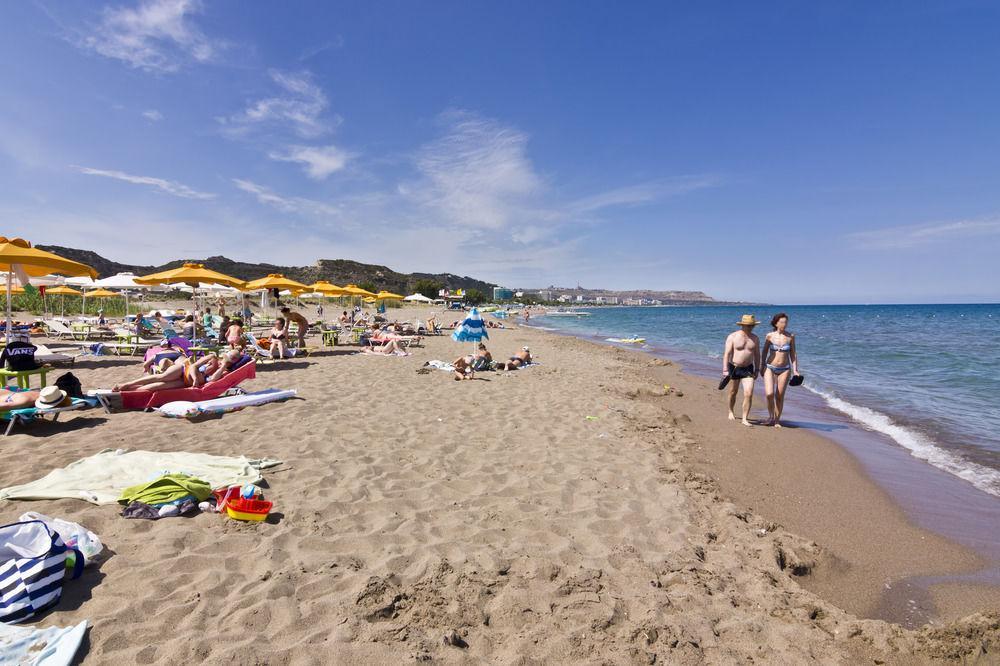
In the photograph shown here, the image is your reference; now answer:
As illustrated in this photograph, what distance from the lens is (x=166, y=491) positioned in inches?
128

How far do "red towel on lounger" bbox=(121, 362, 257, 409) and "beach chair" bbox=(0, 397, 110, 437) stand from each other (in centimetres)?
27

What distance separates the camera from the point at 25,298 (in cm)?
2583

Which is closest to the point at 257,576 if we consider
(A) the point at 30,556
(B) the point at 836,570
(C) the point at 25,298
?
(A) the point at 30,556

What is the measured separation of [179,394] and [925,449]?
9.79 m

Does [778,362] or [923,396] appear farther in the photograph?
[923,396]

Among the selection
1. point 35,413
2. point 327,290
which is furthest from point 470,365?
point 327,290

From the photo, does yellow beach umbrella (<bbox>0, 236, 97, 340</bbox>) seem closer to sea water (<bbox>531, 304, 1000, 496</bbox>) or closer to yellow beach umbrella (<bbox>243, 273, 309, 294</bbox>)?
yellow beach umbrella (<bbox>243, 273, 309, 294</bbox>)

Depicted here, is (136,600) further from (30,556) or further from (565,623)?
(565,623)

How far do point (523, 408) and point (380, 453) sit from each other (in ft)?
9.05

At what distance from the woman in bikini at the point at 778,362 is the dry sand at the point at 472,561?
1525mm

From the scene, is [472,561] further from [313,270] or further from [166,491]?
[313,270]

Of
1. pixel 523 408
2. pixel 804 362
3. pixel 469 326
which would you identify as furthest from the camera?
pixel 804 362

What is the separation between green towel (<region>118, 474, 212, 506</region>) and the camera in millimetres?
3201

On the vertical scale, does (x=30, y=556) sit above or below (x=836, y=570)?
above
